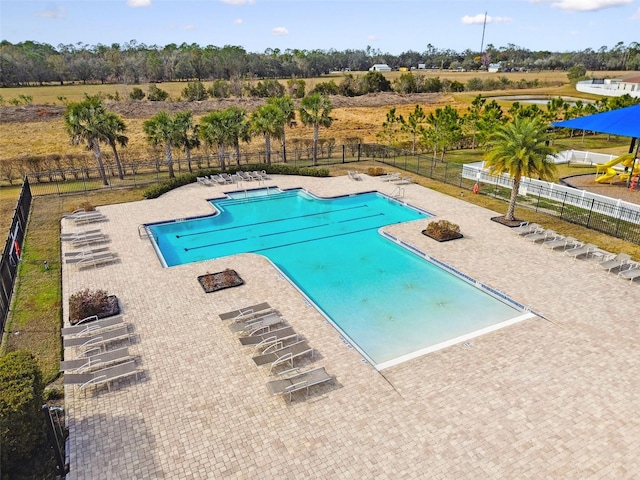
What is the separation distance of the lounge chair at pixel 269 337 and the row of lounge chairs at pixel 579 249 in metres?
14.2

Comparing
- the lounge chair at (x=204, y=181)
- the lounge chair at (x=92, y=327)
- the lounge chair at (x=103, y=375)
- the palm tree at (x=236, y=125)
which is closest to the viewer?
the lounge chair at (x=103, y=375)

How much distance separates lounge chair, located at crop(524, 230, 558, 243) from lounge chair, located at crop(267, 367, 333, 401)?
14758 millimetres

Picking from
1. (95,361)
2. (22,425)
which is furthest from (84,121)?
(22,425)

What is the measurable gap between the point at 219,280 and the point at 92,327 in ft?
17.1

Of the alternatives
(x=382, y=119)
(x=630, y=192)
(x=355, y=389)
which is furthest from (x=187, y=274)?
(x=382, y=119)

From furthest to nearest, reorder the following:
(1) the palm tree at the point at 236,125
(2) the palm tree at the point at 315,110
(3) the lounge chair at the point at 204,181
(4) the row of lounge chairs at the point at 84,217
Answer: (2) the palm tree at the point at 315,110 < (1) the palm tree at the point at 236,125 < (3) the lounge chair at the point at 204,181 < (4) the row of lounge chairs at the point at 84,217

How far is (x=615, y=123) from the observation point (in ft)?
99.1

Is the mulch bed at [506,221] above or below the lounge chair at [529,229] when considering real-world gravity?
below

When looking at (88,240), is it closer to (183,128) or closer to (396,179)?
(183,128)

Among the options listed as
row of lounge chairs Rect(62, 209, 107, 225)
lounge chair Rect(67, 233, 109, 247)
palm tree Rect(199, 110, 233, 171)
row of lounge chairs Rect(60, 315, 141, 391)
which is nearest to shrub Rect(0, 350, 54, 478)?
row of lounge chairs Rect(60, 315, 141, 391)

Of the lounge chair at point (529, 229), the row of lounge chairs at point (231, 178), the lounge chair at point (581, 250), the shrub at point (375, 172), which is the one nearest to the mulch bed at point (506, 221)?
the lounge chair at point (529, 229)

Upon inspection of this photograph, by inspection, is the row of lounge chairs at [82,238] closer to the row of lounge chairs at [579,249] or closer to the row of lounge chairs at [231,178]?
the row of lounge chairs at [231,178]

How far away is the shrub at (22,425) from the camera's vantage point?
30.3 ft

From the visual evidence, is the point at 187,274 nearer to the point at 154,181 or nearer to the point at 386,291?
the point at 386,291
